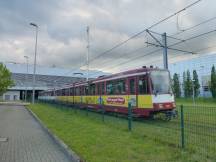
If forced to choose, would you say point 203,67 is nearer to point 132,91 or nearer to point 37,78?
point 37,78

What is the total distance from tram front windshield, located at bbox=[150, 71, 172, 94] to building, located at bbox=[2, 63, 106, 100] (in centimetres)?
8041

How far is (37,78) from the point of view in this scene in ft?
332

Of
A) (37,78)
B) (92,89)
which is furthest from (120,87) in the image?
(37,78)

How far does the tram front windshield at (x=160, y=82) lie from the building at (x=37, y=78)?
8041 centimetres

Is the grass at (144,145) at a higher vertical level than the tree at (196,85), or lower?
lower

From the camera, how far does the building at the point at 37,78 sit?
97062 millimetres

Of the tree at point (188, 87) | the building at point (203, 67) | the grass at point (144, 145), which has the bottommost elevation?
the grass at point (144, 145)

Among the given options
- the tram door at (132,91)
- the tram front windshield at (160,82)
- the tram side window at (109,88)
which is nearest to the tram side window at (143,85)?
the tram front windshield at (160,82)

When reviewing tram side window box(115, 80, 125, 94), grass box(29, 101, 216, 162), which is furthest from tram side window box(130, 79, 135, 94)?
grass box(29, 101, 216, 162)

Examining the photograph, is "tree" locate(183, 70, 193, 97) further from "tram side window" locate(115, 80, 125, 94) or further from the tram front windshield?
the tram front windshield

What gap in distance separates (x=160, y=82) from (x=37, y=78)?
89228 mm

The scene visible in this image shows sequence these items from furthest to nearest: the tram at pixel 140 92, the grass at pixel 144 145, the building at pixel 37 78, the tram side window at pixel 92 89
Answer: the building at pixel 37 78 → the tram side window at pixel 92 89 → the tram at pixel 140 92 → the grass at pixel 144 145

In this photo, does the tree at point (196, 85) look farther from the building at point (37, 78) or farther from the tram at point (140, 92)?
the tram at point (140, 92)

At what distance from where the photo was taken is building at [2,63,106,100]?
318ft
